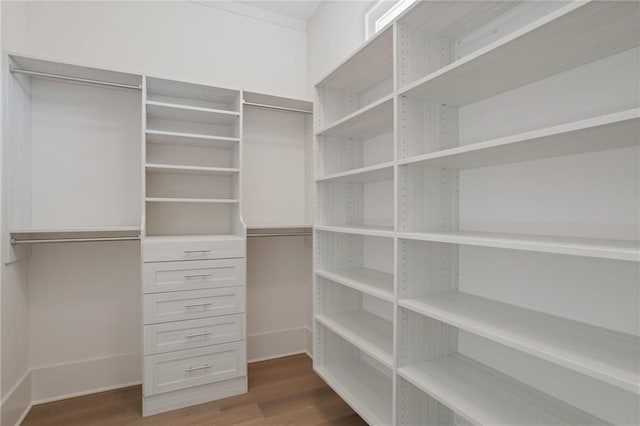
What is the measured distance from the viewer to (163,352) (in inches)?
79.0

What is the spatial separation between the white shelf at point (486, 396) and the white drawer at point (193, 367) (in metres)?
1.26

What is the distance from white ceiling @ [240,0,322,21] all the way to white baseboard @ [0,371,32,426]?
122 inches

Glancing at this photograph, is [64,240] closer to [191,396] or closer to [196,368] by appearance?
[196,368]

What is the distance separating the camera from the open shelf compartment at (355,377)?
1637 millimetres

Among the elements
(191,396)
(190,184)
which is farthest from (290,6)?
(191,396)

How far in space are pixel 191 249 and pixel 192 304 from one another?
1.16 ft

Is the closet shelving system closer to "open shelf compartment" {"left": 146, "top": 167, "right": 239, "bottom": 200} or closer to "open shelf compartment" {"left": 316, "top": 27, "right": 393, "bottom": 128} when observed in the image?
"open shelf compartment" {"left": 316, "top": 27, "right": 393, "bottom": 128}

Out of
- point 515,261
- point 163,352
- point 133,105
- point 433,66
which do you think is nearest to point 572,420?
point 515,261

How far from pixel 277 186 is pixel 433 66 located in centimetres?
168

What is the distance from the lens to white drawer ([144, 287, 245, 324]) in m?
1.98

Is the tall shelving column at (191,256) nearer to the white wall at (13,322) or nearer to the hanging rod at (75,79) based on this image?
the hanging rod at (75,79)

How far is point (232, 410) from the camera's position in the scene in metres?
2.02

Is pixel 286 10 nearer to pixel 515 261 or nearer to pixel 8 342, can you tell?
pixel 515 261

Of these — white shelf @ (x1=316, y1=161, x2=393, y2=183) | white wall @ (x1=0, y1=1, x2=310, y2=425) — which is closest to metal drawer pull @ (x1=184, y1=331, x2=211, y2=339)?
white wall @ (x1=0, y1=1, x2=310, y2=425)
